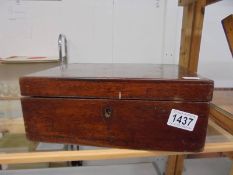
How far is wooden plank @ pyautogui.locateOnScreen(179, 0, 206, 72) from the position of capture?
62cm

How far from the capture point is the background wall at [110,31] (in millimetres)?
1325

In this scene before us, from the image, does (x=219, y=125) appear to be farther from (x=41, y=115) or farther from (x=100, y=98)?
(x=41, y=115)

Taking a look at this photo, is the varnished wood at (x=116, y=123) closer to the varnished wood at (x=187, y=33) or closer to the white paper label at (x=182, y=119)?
the white paper label at (x=182, y=119)

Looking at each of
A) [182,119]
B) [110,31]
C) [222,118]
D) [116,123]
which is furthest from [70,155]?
[110,31]

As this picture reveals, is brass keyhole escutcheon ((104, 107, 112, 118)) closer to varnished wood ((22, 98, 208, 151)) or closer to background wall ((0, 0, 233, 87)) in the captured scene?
varnished wood ((22, 98, 208, 151))

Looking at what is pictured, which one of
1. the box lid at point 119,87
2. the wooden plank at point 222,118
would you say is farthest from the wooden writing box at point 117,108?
the wooden plank at point 222,118

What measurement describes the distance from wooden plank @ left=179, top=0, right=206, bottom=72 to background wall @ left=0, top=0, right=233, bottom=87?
0.72 m

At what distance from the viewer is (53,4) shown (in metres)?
1.32

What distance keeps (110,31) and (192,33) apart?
802 millimetres

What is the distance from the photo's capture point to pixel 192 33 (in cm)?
65

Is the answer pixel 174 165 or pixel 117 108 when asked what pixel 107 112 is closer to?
pixel 117 108

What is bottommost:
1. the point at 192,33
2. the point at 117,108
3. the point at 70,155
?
the point at 70,155

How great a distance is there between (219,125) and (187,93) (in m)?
0.27

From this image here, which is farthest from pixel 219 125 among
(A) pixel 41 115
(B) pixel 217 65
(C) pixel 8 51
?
(C) pixel 8 51
